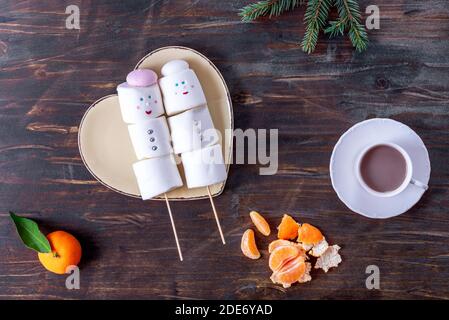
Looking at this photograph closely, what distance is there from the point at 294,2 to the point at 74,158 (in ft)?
2.46

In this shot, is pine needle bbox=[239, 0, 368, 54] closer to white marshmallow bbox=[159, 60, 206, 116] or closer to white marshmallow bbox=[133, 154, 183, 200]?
white marshmallow bbox=[159, 60, 206, 116]

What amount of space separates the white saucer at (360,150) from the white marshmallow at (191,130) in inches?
13.6

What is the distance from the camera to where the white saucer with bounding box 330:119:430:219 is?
4.87 ft

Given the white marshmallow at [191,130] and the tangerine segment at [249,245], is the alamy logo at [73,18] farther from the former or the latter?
the tangerine segment at [249,245]

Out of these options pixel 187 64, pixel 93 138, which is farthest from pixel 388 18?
pixel 93 138

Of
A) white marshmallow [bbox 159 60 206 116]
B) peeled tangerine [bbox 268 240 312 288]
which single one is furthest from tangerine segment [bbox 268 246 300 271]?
white marshmallow [bbox 159 60 206 116]

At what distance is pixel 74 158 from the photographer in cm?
158

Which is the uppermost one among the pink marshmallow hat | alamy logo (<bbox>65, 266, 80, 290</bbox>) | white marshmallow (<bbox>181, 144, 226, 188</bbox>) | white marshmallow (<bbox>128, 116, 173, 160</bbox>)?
the pink marshmallow hat

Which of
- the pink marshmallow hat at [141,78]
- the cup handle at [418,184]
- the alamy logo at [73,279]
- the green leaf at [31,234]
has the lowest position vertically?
the alamy logo at [73,279]

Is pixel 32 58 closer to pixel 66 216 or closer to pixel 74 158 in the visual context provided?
pixel 74 158

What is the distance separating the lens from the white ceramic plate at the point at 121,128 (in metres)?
1.54

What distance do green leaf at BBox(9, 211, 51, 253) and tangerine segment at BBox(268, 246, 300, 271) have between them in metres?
0.61

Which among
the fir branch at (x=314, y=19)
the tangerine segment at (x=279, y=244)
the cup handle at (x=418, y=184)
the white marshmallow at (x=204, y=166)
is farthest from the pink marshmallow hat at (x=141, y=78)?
the cup handle at (x=418, y=184)

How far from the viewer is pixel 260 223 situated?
1546 millimetres
